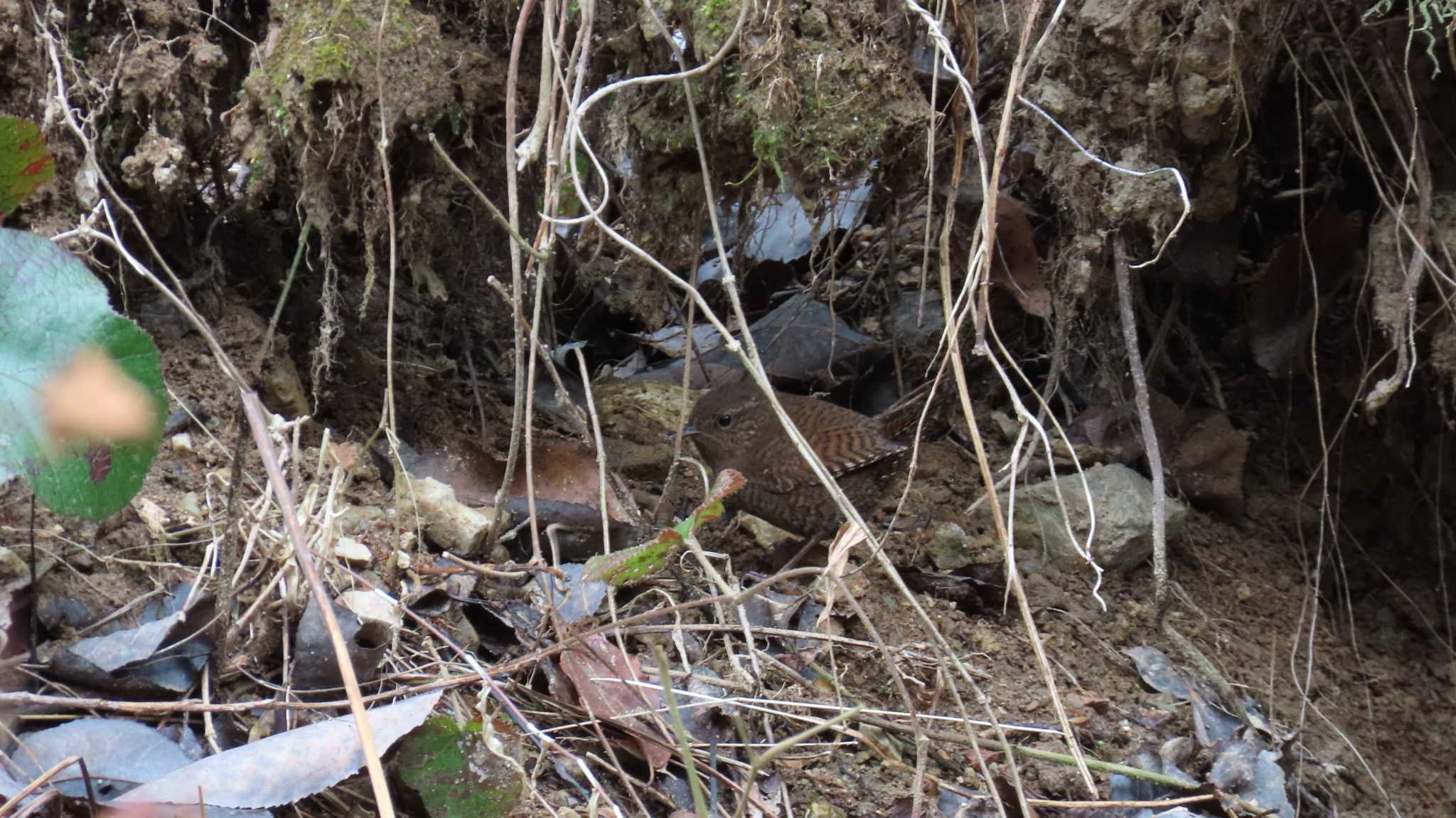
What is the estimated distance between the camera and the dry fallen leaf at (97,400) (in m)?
1.67

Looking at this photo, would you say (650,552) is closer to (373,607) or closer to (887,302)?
(373,607)

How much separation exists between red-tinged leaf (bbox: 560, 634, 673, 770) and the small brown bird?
1438 millimetres

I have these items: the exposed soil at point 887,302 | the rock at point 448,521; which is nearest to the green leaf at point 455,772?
the exposed soil at point 887,302

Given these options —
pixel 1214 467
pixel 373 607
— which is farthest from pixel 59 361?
pixel 1214 467

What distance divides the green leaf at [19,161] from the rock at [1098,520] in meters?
2.72

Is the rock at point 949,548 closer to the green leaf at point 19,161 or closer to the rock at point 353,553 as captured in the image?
the rock at point 353,553

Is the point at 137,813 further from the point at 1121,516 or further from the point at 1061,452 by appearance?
the point at 1061,452

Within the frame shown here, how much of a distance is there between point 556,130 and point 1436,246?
2373 millimetres

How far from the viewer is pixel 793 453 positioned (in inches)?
151

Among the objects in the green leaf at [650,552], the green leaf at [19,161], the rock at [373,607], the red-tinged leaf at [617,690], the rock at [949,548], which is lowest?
the rock at [949,548]

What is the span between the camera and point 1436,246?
9.99ft

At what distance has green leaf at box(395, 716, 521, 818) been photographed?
A: 177 centimetres

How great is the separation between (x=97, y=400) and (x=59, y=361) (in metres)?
0.08

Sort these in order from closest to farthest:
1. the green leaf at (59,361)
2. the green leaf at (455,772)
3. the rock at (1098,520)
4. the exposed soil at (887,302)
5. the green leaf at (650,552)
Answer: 1. the green leaf at (59,361)
2. the green leaf at (455,772)
3. the green leaf at (650,552)
4. the exposed soil at (887,302)
5. the rock at (1098,520)
